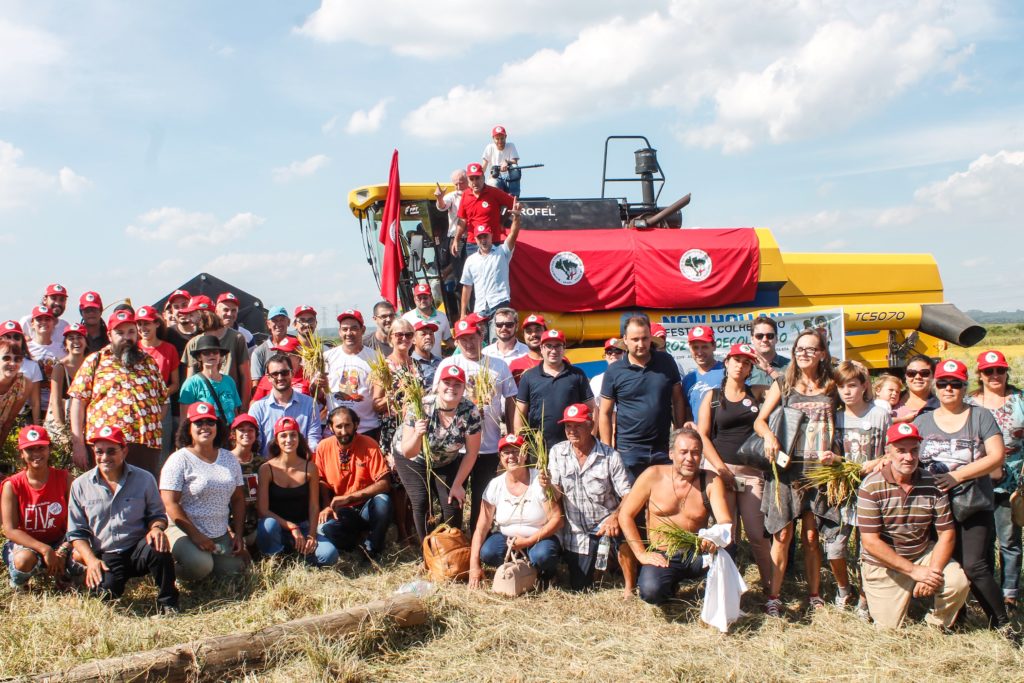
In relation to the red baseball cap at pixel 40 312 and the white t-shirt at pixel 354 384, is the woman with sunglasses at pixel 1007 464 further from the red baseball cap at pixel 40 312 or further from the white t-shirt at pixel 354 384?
the red baseball cap at pixel 40 312

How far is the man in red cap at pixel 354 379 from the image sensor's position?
6.78m

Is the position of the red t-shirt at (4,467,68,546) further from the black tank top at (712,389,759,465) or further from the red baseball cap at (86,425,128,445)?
the black tank top at (712,389,759,465)

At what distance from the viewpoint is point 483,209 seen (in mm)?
9102

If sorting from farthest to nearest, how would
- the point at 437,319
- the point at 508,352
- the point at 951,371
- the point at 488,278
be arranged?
the point at 488,278 → the point at 437,319 → the point at 508,352 → the point at 951,371

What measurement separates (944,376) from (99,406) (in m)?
5.54

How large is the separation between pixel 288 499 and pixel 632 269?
18.7 feet

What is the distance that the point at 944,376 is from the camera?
203 inches

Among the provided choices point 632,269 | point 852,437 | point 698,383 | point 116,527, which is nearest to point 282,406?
point 116,527

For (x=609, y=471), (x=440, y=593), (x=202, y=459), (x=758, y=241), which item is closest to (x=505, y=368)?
(x=609, y=471)

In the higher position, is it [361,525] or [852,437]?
[852,437]

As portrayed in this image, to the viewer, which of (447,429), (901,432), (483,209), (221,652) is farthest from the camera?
(483,209)

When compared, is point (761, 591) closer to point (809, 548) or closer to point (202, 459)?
point (809, 548)

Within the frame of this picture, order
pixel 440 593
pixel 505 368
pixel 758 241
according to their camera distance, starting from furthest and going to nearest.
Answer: pixel 758 241, pixel 505 368, pixel 440 593

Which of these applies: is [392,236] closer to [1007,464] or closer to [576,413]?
[576,413]
